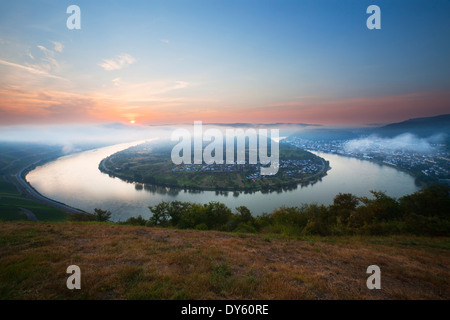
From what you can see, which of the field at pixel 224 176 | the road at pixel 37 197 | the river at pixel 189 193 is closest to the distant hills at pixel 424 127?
the river at pixel 189 193

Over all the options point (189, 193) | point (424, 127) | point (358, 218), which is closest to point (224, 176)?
point (189, 193)

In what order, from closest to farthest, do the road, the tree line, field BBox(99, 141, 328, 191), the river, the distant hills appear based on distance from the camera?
the tree line
the road
the river
field BBox(99, 141, 328, 191)
the distant hills

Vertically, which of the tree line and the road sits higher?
the tree line

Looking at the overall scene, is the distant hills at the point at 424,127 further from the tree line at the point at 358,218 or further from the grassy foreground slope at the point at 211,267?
the grassy foreground slope at the point at 211,267

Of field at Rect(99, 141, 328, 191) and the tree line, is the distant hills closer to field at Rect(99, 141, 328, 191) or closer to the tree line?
field at Rect(99, 141, 328, 191)

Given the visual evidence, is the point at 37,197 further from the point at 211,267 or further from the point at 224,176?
the point at 211,267

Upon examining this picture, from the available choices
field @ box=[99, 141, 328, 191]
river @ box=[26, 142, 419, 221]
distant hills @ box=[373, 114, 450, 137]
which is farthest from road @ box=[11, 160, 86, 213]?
distant hills @ box=[373, 114, 450, 137]

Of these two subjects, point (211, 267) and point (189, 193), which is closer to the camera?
point (211, 267)
